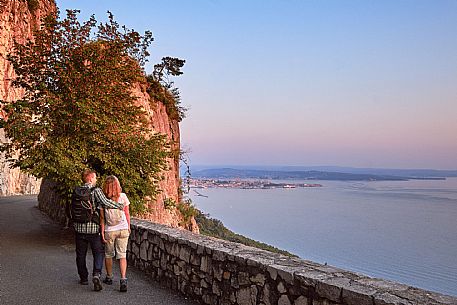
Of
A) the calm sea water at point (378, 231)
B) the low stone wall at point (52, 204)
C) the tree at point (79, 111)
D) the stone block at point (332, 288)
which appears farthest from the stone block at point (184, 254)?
the low stone wall at point (52, 204)

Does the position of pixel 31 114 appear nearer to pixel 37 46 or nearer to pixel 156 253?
pixel 37 46

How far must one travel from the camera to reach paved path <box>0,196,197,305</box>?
6.13 meters

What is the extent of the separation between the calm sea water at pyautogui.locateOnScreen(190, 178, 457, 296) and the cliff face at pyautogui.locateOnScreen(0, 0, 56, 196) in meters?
13.0

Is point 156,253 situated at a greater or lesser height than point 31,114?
lesser

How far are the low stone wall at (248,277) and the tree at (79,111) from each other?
3.34 metres

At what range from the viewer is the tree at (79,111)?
10078mm

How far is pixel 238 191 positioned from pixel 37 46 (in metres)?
120

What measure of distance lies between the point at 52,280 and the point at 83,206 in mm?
1591

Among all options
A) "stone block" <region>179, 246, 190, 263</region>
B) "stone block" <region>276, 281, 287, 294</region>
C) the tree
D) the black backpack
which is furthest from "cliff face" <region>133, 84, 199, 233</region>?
"stone block" <region>276, 281, 287, 294</region>

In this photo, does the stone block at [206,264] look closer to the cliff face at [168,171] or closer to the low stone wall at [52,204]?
the low stone wall at [52,204]

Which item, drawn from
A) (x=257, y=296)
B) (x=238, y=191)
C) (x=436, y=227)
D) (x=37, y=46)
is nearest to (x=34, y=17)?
(x=37, y=46)

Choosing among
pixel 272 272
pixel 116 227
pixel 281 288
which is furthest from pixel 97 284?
pixel 281 288

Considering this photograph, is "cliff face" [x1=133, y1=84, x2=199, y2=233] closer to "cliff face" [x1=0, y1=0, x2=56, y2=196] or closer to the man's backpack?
"cliff face" [x1=0, y1=0, x2=56, y2=196]

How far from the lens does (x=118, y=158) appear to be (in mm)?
10727
